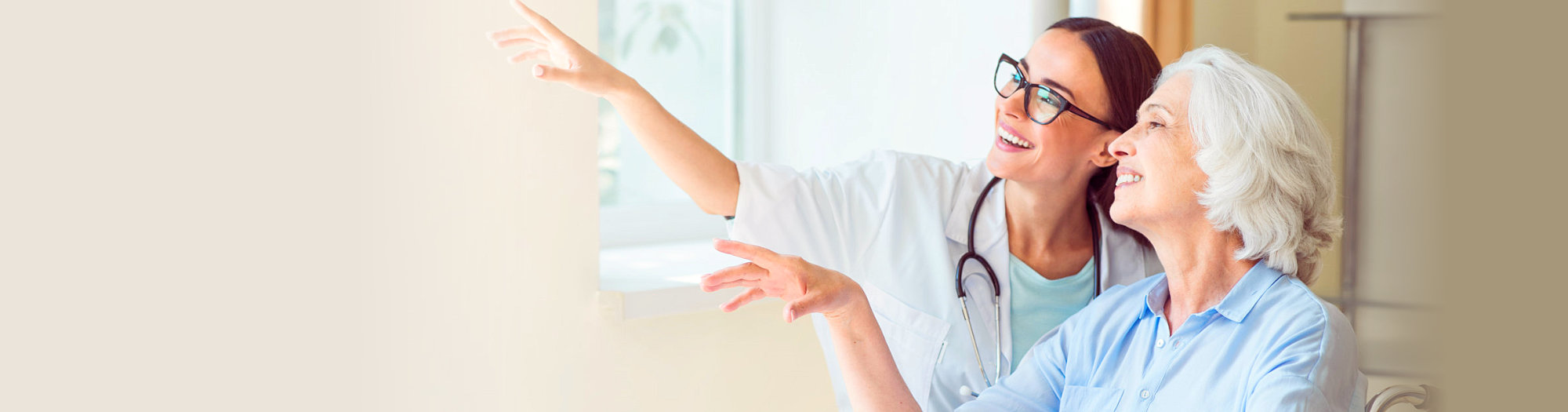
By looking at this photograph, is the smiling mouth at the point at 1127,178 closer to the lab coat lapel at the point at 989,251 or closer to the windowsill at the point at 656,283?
the lab coat lapel at the point at 989,251

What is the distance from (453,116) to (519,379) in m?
0.41

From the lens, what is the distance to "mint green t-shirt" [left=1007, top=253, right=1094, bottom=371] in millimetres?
1636

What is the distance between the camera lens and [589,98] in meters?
1.62

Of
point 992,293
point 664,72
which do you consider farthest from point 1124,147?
point 664,72

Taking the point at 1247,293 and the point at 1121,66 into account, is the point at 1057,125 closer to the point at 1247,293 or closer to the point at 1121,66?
the point at 1121,66

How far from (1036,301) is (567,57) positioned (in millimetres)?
783

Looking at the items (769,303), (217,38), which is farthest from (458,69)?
(769,303)

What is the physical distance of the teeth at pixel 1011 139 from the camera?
5.09 ft

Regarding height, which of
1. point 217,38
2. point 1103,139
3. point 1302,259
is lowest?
point 1302,259

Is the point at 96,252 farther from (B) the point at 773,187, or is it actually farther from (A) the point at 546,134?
(B) the point at 773,187

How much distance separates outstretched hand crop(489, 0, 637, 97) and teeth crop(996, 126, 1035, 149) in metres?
0.53

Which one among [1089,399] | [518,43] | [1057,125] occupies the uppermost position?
[518,43]

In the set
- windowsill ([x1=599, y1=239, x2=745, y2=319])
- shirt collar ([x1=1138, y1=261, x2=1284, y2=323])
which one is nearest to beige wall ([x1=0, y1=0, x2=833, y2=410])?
windowsill ([x1=599, y1=239, x2=745, y2=319])

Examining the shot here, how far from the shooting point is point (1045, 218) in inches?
65.3
